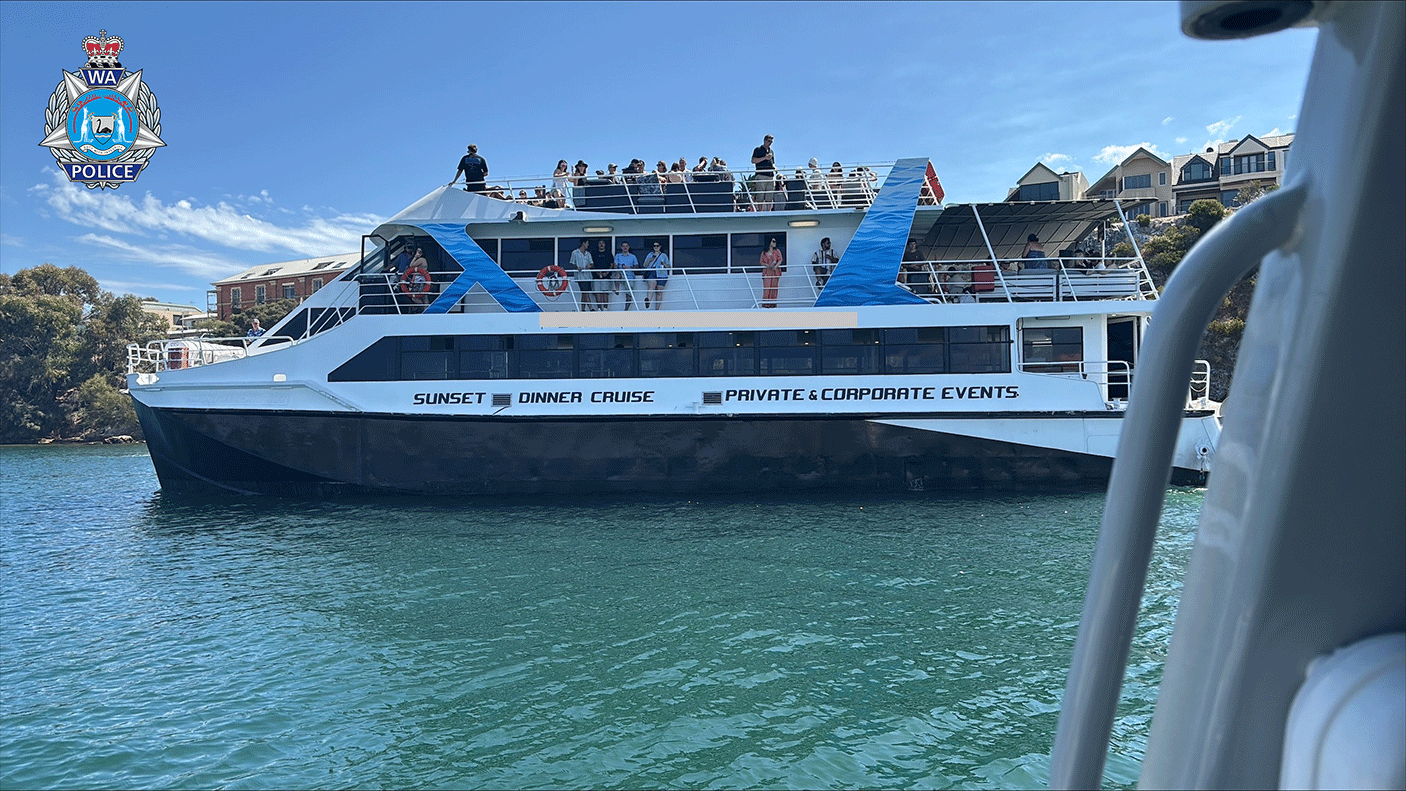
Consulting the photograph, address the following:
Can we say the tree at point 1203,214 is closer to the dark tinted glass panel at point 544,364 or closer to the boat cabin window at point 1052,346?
the boat cabin window at point 1052,346

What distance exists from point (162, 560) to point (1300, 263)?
11164mm

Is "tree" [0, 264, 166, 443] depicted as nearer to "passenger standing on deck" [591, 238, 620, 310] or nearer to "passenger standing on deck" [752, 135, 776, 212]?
"passenger standing on deck" [591, 238, 620, 310]

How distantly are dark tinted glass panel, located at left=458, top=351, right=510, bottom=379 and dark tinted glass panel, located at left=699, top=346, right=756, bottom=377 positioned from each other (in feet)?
10.3

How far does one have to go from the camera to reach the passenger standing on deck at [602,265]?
1402 cm

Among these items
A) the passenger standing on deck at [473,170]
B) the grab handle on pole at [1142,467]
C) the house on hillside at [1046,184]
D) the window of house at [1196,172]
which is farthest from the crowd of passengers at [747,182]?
the window of house at [1196,172]

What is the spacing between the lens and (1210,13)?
1.06 meters

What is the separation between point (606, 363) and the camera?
13.0 metres

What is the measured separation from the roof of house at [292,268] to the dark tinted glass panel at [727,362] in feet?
173

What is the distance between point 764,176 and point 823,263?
206 centimetres

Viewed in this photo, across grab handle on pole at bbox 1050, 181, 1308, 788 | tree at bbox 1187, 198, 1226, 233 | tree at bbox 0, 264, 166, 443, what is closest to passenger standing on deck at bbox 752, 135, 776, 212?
grab handle on pole at bbox 1050, 181, 1308, 788

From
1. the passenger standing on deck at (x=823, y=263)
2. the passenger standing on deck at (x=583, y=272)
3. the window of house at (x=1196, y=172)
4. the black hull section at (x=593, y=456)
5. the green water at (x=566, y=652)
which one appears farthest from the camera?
the window of house at (x=1196, y=172)

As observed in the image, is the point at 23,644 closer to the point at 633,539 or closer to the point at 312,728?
the point at 312,728

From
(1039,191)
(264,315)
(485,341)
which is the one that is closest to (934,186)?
(485,341)

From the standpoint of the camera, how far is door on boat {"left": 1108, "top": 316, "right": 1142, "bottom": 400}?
41.9ft
